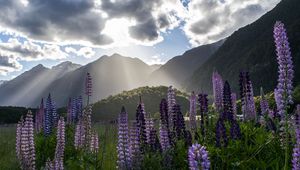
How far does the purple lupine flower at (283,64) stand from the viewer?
18.2 ft

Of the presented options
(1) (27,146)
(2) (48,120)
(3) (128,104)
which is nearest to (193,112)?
(1) (27,146)

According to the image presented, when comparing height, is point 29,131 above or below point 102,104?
below

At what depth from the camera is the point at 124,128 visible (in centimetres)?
730

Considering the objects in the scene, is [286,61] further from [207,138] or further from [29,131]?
[29,131]

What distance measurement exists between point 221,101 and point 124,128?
463cm

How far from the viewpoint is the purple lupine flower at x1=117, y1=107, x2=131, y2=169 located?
7197 millimetres

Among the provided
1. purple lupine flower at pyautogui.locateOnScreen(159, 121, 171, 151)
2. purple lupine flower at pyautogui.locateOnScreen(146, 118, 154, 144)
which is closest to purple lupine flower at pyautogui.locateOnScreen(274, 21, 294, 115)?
purple lupine flower at pyautogui.locateOnScreen(159, 121, 171, 151)

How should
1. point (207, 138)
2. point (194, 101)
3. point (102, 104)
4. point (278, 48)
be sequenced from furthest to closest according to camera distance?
point (102, 104) < point (194, 101) < point (207, 138) < point (278, 48)

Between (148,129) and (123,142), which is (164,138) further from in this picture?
(123,142)

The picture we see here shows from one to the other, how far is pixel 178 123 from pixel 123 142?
239 cm

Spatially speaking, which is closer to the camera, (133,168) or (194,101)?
(133,168)

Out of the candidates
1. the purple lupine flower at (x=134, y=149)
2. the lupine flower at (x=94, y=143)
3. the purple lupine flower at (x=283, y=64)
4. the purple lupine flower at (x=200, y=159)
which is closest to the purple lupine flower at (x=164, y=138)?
the purple lupine flower at (x=134, y=149)

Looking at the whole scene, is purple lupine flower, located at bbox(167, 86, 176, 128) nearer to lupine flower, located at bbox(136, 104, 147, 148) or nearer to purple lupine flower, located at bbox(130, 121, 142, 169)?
lupine flower, located at bbox(136, 104, 147, 148)

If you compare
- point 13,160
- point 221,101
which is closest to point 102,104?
point 13,160
